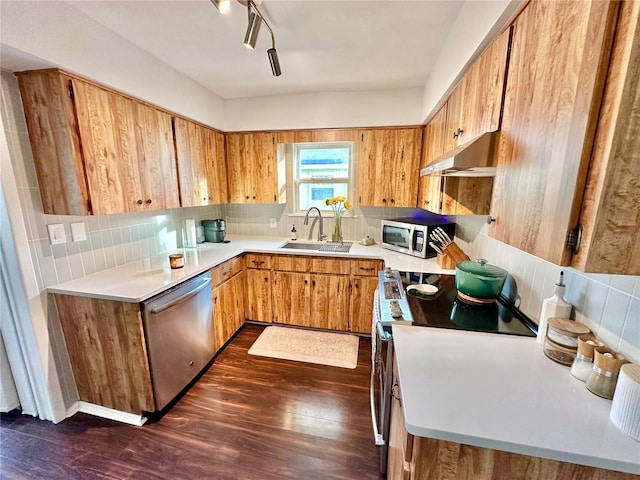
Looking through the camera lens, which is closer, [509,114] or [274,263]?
[509,114]

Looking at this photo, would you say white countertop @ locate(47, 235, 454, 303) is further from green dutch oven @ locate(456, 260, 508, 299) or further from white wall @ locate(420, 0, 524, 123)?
white wall @ locate(420, 0, 524, 123)

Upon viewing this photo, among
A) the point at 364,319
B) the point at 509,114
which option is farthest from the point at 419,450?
the point at 364,319

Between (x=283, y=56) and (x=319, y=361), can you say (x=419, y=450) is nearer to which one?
(x=319, y=361)

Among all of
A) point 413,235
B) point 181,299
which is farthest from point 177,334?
point 413,235

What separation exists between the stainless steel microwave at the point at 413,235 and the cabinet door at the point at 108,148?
226cm

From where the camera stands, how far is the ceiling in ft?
4.78

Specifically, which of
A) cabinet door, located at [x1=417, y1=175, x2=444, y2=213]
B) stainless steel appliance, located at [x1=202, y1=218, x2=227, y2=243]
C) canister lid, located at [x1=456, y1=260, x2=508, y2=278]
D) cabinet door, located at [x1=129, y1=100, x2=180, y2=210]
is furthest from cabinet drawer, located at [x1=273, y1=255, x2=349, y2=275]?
canister lid, located at [x1=456, y1=260, x2=508, y2=278]

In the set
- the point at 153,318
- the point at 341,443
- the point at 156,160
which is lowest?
the point at 341,443

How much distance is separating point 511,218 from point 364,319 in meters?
1.94

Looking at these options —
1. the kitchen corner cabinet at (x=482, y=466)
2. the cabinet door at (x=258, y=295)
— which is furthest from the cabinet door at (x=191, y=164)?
the kitchen corner cabinet at (x=482, y=466)

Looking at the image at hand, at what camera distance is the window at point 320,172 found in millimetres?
3123

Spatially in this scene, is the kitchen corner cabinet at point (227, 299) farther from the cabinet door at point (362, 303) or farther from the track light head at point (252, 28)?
the track light head at point (252, 28)

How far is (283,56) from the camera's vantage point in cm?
201

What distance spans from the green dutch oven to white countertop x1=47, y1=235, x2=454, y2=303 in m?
0.59
